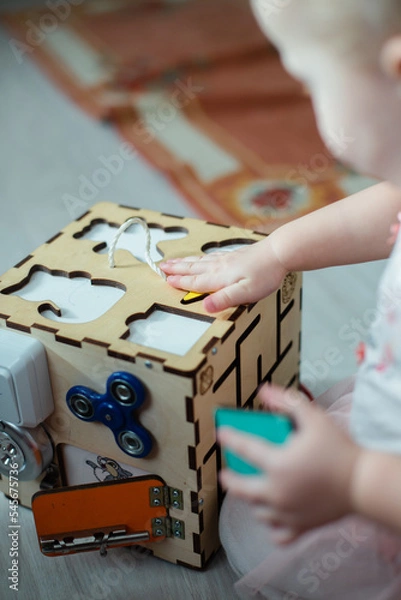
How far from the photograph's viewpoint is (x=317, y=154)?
68.3 inches

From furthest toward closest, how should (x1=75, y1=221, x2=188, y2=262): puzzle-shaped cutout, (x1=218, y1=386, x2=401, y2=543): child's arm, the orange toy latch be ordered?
(x1=75, y1=221, x2=188, y2=262): puzzle-shaped cutout
the orange toy latch
(x1=218, y1=386, x2=401, y2=543): child's arm

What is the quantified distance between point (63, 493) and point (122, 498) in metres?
0.06

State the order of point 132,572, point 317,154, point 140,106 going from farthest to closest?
point 140,106 → point 317,154 → point 132,572

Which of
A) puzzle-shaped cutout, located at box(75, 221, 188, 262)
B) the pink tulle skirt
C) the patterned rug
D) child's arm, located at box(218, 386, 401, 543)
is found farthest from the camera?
the patterned rug

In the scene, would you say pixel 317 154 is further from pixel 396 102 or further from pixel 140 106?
pixel 396 102

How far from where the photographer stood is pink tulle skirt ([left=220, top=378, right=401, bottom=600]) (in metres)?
0.73

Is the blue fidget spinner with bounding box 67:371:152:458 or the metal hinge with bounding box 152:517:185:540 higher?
the blue fidget spinner with bounding box 67:371:152:458

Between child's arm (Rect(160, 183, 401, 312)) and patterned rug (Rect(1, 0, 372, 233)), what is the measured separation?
55 centimetres

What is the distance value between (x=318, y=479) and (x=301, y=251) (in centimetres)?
35

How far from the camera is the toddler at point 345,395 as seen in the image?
1.85ft

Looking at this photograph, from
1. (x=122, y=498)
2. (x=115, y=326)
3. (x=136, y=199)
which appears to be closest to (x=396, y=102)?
(x=115, y=326)

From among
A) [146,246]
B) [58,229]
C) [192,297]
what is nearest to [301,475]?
[192,297]

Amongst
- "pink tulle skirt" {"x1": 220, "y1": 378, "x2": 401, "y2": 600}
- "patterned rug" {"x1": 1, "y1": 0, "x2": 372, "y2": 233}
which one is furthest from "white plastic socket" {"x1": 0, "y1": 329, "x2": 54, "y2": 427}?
"patterned rug" {"x1": 1, "y1": 0, "x2": 372, "y2": 233}

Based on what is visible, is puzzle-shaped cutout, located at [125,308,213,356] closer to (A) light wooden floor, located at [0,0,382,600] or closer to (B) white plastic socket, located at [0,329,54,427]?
(B) white plastic socket, located at [0,329,54,427]
